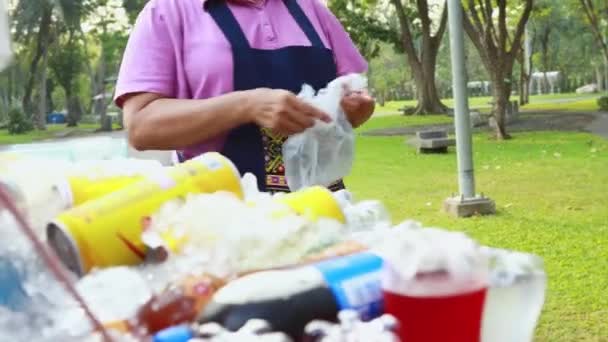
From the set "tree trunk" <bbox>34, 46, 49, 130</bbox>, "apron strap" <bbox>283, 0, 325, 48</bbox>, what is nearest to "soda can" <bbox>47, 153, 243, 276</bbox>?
"apron strap" <bbox>283, 0, 325, 48</bbox>

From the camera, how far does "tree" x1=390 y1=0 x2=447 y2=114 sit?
24531mm

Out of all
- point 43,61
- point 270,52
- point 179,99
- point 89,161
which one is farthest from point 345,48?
point 43,61

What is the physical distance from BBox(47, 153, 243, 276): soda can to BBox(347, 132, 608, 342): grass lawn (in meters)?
3.60

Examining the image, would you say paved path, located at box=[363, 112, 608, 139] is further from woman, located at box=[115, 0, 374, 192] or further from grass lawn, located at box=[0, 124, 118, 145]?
woman, located at box=[115, 0, 374, 192]

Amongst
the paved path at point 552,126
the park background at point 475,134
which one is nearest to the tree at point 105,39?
the park background at point 475,134

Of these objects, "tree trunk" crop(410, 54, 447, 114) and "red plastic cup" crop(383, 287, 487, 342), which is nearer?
"red plastic cup" crop(383, 287, 487, 342)

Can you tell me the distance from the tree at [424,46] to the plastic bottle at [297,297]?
23514mm

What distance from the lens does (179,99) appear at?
1688mm

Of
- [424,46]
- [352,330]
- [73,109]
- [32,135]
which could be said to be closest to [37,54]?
[32,135]

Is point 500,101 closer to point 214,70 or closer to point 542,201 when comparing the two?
point 542,201

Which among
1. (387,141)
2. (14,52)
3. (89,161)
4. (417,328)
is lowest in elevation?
(387,141)

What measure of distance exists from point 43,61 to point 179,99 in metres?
31.6

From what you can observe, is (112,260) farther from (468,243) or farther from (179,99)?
(179,99)

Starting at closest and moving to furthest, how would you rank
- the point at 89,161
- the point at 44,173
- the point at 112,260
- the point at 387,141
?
the point at 112,260 → the point at 44,173 → the point at 89,161 → the point at 387,141
